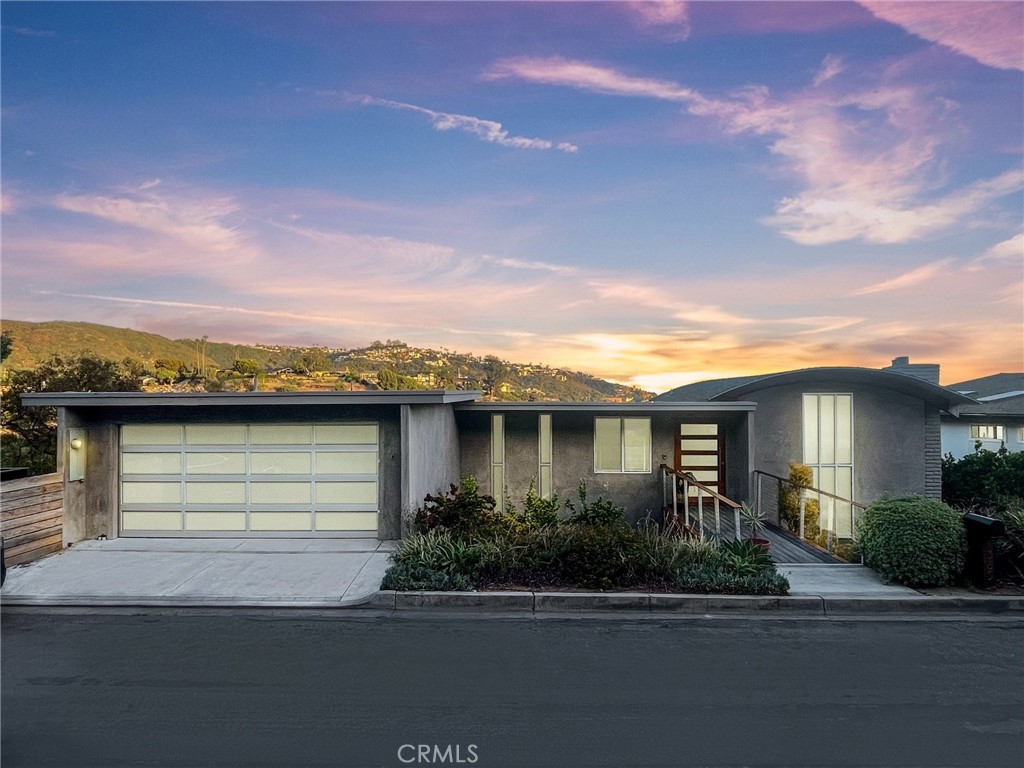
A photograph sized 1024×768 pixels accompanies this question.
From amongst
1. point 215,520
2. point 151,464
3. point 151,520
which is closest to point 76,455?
point 151,464

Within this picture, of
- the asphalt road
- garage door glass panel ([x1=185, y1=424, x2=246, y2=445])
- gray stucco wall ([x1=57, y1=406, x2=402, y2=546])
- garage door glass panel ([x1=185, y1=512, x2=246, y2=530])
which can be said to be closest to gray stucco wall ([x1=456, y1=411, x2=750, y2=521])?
gray stucco wall ([x1=57, y1=406, x2=402, y2=546])

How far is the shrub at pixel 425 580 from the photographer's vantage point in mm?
7469

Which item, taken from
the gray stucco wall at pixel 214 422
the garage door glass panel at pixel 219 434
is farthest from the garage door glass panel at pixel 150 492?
the garage door glass panel at pixel 219 434

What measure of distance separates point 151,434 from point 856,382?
14549 mm

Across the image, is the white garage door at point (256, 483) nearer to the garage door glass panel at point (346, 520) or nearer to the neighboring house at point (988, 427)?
the garage door glass panel at point (346, 520)

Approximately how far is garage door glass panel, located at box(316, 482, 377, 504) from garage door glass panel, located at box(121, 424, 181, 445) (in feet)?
8.95

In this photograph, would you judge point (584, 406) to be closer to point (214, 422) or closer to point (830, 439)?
point (830, 439)

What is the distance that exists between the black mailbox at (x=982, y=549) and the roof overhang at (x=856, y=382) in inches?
230

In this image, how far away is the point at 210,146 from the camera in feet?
60.7

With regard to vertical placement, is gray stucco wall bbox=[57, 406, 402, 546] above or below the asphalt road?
above

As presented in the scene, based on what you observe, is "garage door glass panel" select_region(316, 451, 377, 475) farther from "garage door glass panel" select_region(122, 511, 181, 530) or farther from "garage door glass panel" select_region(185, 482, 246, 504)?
"garage door glass panel" select_region(122, 511, 181, 530)

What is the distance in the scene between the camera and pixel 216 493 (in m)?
Answer: 10.8

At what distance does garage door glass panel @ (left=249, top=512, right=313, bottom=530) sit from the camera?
425 inches

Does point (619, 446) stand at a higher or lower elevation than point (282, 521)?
higher
